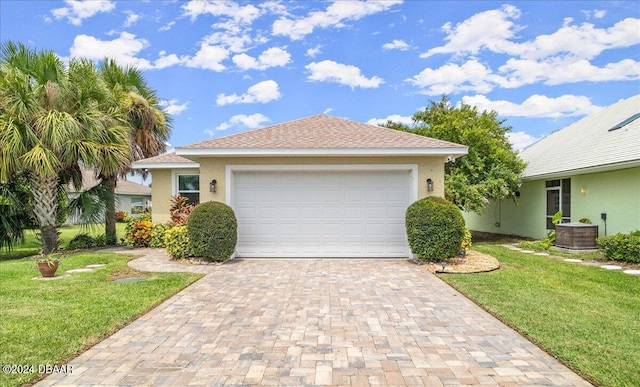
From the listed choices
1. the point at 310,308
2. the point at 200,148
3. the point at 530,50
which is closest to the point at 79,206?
the point at 200,148

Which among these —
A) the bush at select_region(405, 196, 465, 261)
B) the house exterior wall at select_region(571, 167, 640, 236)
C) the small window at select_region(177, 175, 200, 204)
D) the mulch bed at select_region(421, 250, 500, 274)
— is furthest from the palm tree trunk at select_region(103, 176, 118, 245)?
the house exterior wall at select_region(571, 167, 640, 236)

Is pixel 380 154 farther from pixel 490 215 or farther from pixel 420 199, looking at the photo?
pixel 490 215

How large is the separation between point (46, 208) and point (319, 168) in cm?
824

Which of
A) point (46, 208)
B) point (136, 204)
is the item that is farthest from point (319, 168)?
point (136, 204)

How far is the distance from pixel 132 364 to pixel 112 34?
15019mm

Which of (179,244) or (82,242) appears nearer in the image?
(179,244)

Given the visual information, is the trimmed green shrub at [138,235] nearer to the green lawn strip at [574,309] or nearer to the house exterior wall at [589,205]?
the green lawn strip at [574,309]

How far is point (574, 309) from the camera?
5352 millimetres

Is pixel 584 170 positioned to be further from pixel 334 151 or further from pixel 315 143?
pixel 315 143

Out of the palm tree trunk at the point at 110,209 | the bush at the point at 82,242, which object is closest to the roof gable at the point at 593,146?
the palm tree trunk at the point at 110,209

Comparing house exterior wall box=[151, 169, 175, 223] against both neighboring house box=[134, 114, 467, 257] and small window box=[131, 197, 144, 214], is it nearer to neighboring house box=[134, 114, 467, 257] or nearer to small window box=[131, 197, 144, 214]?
neighboring house box=[134, 114, 467, 257]

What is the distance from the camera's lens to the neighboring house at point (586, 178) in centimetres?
1048

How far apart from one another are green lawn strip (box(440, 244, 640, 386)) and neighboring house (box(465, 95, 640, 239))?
3.28 meters

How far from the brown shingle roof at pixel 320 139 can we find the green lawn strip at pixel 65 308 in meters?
3.74
